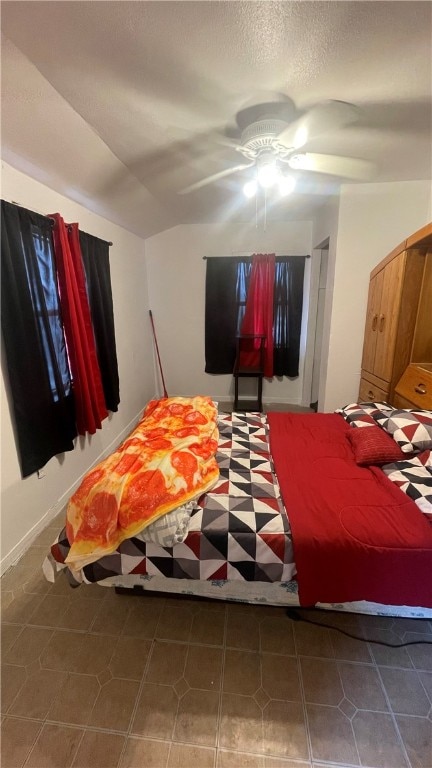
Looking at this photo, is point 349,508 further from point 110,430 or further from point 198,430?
point 110,430

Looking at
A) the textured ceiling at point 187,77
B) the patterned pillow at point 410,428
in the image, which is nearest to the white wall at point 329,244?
the textured ceiling at point 187,77

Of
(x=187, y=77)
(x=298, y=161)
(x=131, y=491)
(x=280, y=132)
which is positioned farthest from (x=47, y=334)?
(x=298, y=161)

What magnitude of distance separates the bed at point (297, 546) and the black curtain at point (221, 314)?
2703 mm

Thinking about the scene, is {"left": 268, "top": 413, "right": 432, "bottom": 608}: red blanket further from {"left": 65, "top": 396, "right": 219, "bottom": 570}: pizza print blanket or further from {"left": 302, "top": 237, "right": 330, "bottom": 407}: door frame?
{"left": 302, "top": 237, "right": 330, "bottom": 407}: door frame

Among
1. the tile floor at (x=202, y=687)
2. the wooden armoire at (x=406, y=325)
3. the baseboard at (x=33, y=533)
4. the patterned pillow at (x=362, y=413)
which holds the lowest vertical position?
the tile floor at (x=202, y=687)

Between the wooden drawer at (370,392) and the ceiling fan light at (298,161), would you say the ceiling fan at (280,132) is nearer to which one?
the ceiling fan light at (298,161)

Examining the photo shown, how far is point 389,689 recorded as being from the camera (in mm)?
1193

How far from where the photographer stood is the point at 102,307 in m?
2.60

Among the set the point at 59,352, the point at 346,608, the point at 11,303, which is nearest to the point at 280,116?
the point at 11,303

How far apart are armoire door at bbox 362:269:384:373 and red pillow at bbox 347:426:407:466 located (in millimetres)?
1074

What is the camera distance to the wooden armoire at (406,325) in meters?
A: 2.08

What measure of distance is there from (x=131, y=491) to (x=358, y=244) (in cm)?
282

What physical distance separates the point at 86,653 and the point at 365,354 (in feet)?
9.44

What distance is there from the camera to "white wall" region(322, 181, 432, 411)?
2.62 m
